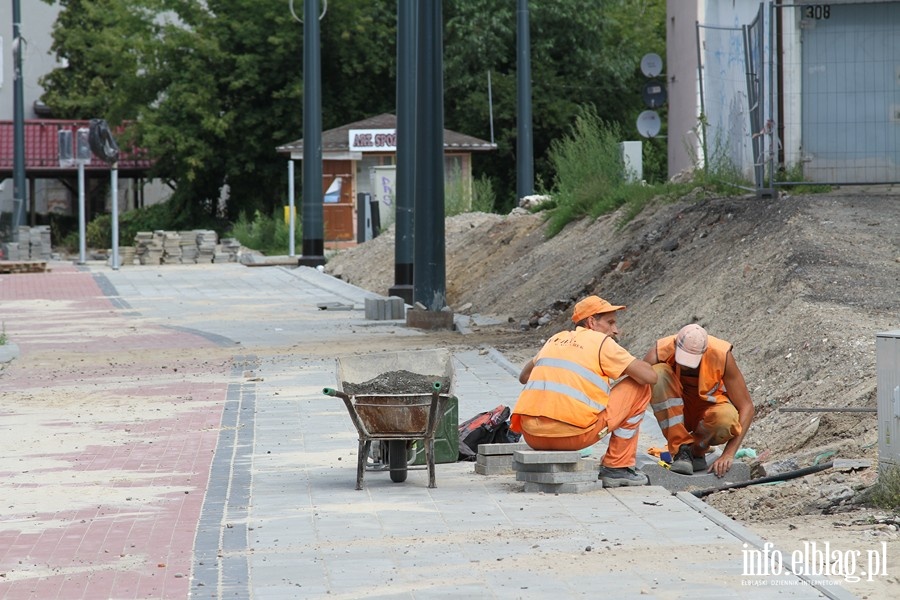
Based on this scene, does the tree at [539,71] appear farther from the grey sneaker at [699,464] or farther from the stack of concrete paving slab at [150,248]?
the grey sneaker at [699,464]

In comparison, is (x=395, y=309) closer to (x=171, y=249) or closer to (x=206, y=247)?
(x=206, y=247)

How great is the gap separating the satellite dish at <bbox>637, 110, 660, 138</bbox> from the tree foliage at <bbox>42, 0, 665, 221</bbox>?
59.1 feet

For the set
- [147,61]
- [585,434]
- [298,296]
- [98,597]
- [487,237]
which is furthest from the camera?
[147,61]

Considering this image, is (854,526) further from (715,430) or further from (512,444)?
(512,444)

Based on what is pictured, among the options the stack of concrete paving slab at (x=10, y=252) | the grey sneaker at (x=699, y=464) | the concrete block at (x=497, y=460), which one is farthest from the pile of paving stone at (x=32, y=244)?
the grey sneaker at (x=699, y=464)

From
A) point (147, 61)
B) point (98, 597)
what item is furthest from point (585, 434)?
point (147, 61)

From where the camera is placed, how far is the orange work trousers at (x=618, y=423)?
8555 mm

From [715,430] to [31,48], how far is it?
54.2 meters

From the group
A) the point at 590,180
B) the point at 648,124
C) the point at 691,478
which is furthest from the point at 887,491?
A: the point at 648,124


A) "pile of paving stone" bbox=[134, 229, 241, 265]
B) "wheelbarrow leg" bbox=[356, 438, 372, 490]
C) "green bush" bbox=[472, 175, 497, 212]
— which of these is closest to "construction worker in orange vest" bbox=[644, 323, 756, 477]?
"wheelbarrow leg" bbox=[356, 438, 372, 490]

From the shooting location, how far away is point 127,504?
28.0ft

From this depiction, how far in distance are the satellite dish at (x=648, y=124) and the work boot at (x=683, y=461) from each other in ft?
71.2

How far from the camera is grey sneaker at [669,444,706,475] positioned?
Answer: 9109mm

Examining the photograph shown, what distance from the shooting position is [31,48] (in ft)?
193
